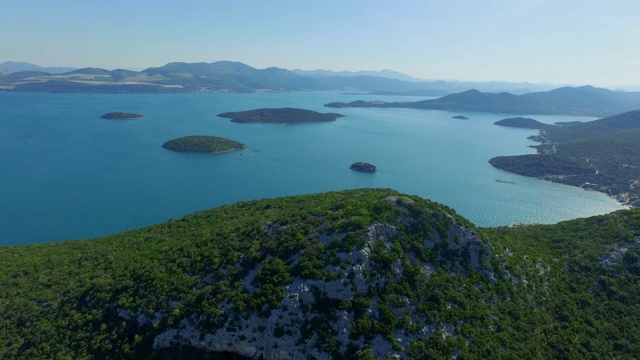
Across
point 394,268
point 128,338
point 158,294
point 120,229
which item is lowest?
point 120,229

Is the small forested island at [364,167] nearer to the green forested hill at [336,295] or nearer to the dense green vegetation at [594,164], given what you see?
the dense green vegetation at [594,164]

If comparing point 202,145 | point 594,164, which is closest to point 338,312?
point 202,145

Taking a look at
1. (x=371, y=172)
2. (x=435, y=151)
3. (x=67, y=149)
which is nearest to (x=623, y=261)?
(x=371, y=172)

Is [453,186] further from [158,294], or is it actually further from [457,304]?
[158,294]

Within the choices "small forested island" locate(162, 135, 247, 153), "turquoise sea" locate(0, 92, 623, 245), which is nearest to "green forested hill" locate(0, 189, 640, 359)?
"turquoise sea" locate(0, 92, 623, 245)

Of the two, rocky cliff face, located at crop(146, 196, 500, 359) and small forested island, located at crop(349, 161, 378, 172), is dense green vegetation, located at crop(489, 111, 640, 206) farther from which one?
rocky cliff face, located at crop(146, 196, 500, 359)
